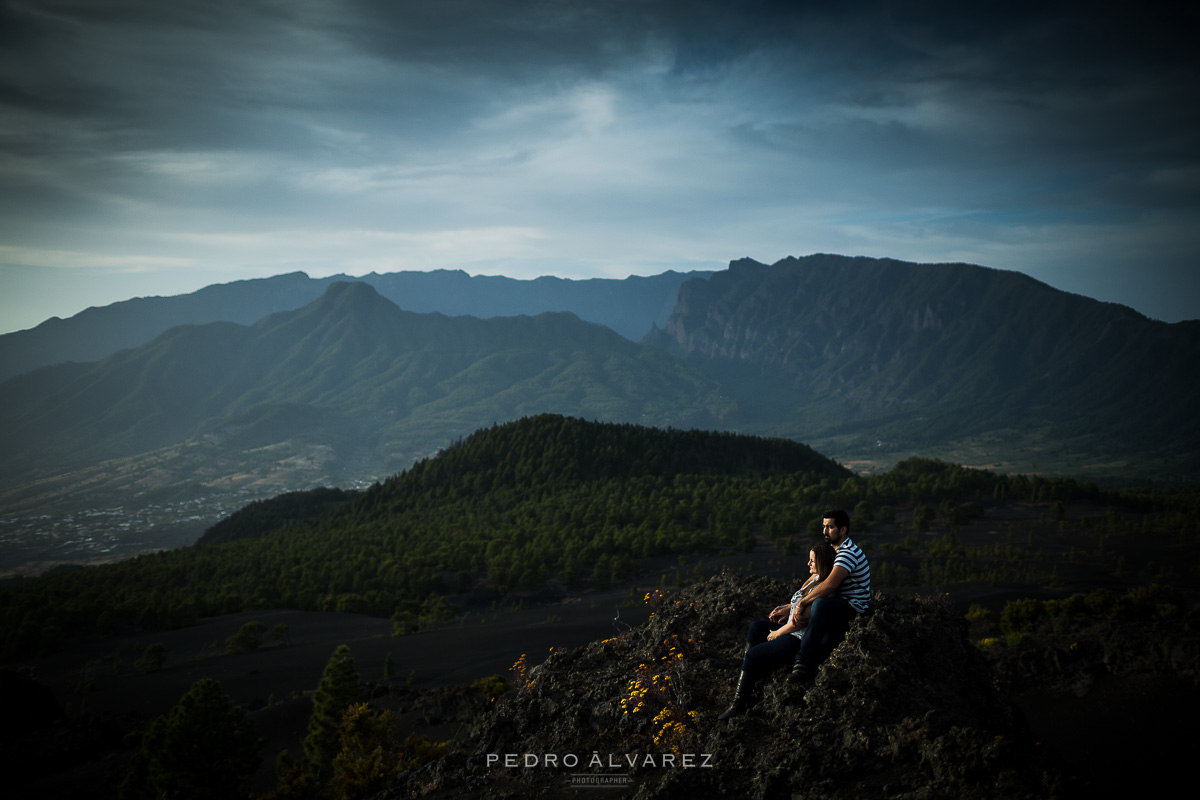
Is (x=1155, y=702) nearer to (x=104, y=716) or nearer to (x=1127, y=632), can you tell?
(x=1127, y=632)

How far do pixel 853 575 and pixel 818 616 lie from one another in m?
0.81

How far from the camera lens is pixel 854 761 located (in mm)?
8383

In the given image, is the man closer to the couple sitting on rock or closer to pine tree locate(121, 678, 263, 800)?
the couple sitting on rock

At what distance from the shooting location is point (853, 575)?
10.0 metres

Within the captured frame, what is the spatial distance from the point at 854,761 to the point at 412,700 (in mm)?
31339

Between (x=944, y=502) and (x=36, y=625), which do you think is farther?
(x=944, y=502)

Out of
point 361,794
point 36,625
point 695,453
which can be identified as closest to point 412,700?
point 361,794

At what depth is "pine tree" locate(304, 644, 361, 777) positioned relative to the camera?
2409 centimetres

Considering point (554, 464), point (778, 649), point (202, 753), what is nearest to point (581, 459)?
point (554, 464)

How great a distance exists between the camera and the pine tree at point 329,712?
24.1 metres

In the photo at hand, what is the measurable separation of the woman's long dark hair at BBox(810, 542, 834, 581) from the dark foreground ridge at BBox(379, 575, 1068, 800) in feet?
3.14

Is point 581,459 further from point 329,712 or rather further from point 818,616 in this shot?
point 818,616

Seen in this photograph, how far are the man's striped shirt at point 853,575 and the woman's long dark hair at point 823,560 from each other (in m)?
0.11

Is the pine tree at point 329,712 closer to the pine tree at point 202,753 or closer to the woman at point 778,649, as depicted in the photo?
the pine tree at point 202,753
